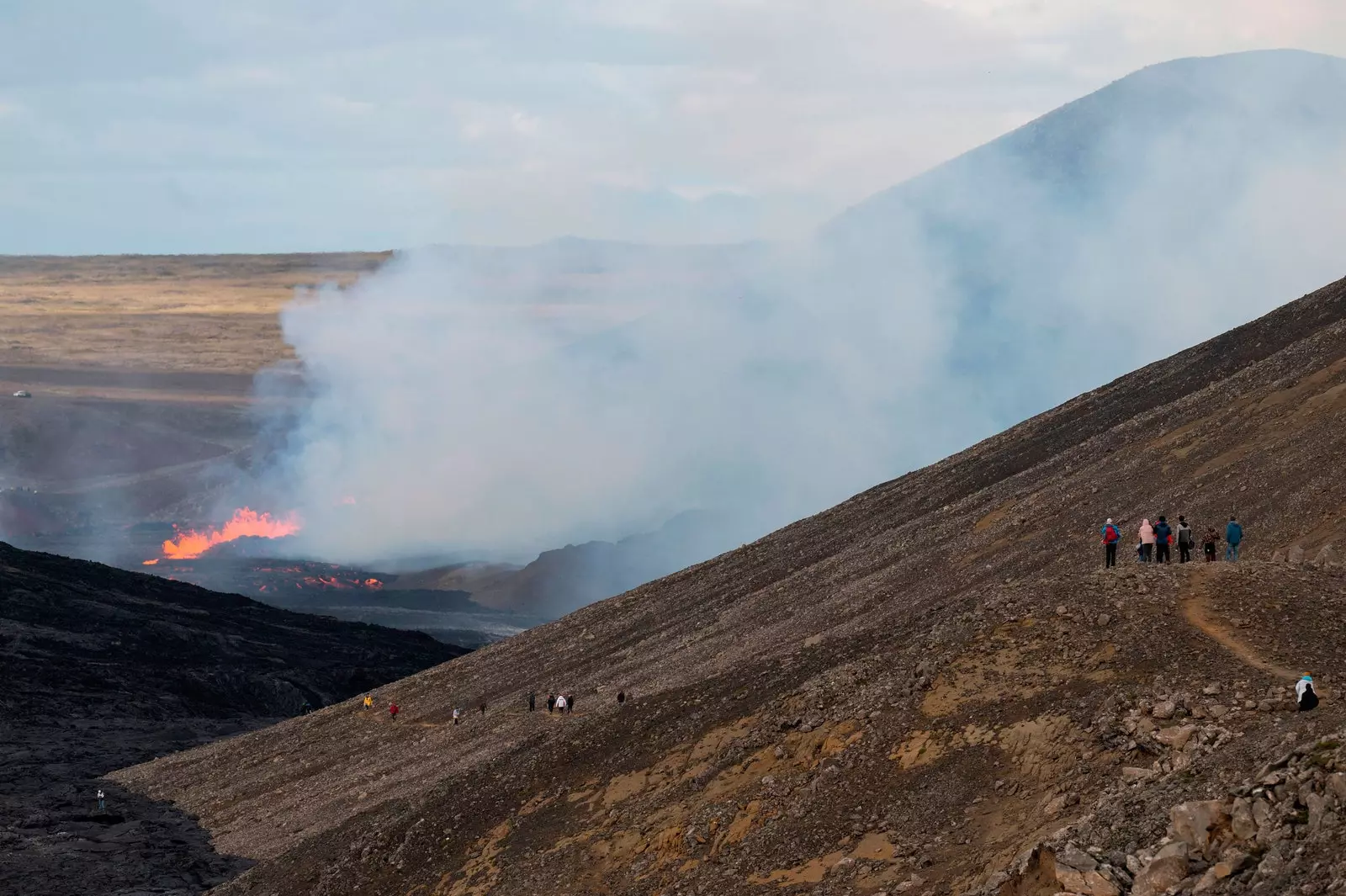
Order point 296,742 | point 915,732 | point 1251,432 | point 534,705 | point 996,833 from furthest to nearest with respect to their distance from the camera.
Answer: point 296,742
point 534,705
point 1251,432
point 915,732
point 996,833

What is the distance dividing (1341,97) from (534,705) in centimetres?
13223

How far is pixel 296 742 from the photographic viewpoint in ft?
188

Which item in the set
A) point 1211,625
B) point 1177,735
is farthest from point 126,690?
point 1177,735

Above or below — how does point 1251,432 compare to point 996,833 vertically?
above

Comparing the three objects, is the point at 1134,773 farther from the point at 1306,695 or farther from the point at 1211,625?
the point at 1211,625

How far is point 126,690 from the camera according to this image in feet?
264

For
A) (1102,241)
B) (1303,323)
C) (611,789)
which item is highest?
(1102,241)

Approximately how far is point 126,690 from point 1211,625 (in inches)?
2708

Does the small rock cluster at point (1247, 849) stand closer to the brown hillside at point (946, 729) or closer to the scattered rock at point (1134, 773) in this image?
the brown hillside at point (946, 729)

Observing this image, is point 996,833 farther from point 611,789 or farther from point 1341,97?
point 1341,97

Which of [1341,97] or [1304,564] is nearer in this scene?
[1304,564]

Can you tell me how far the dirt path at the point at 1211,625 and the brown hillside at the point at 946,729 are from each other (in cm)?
6

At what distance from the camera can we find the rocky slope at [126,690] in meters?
47.0

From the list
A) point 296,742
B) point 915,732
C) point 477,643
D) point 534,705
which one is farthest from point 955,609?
point 477,643
